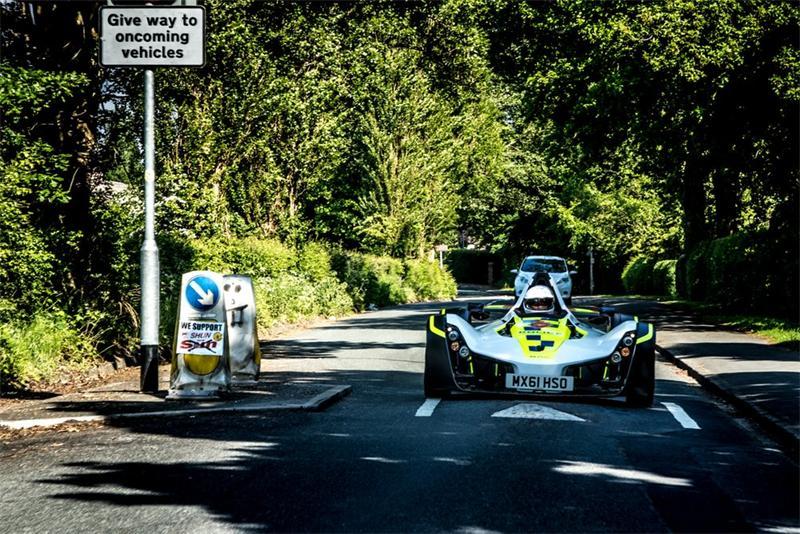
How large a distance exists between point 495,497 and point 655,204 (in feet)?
191

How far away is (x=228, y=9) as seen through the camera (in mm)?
21047

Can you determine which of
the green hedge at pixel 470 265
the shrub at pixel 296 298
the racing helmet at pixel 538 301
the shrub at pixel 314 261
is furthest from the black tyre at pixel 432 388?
the green hedge at pixel 470 265

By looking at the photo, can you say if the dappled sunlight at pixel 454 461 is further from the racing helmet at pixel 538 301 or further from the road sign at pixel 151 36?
the road sign at pixel 151 36

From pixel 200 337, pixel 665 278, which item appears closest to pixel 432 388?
pixel 200 337

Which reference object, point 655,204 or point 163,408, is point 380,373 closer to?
point 163,408

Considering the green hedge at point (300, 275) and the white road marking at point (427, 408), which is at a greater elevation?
the green hedge at point (300, 275)

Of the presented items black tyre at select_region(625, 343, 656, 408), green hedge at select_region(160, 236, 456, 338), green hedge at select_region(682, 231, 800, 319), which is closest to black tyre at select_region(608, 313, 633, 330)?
black tyre at select_region(625, 343, 656, 408)

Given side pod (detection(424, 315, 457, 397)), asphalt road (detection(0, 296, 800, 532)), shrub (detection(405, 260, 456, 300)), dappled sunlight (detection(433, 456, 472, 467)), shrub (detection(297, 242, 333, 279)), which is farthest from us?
shrub (detection(405, 260, 456, 300))

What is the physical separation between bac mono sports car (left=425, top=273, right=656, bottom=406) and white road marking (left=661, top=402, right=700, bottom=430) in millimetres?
311

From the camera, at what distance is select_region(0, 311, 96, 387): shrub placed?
41.6 feet

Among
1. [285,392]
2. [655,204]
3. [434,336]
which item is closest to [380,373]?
[285,392]

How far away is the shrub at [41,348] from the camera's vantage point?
1267 cm

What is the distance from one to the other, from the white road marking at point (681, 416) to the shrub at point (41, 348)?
7.91 metres

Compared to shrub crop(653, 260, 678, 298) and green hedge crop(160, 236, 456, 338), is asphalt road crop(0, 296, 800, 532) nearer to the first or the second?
green hedge crop(160, 236, 456, 338)
